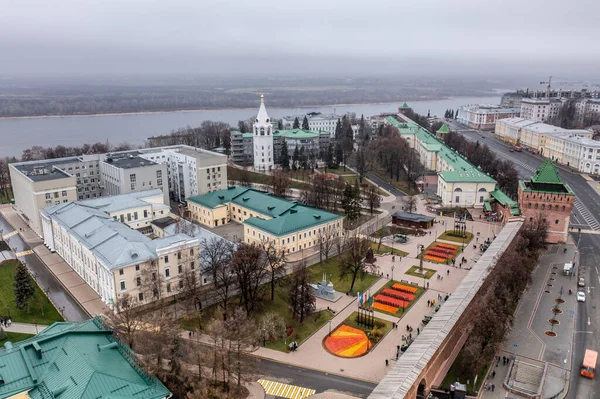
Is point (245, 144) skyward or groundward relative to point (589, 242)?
skyward

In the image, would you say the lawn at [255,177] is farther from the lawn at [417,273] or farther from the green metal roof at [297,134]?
the lawn at [417,273]

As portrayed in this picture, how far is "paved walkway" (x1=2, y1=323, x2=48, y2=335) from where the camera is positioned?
35.4 m

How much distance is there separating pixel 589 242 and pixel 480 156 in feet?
118

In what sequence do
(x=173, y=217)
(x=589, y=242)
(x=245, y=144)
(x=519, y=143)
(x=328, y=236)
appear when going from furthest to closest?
(x=519, y=143), (x=245, y=144), (x=173, y=217), (x=589, y=242), (x=328, y=236)

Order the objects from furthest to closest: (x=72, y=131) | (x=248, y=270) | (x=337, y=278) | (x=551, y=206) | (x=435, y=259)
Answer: (x=72, y=131) → (x=551, y=206) → (x=435, y=259) → (x=337, y=278) → (x=248, y=270)

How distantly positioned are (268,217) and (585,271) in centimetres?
3353

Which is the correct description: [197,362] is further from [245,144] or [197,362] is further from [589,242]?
[245,144]

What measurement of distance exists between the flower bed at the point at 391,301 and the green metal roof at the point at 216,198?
27937 millimetres

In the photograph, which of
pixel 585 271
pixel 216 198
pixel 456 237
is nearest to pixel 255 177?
pixel 216 198

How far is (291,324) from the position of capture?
36.0m

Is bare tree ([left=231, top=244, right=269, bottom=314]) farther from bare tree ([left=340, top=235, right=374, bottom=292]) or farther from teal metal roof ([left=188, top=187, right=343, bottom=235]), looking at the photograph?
teal metal roof ([left=188, top=187, right=343, bottom=235])

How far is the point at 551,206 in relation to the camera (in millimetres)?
53344

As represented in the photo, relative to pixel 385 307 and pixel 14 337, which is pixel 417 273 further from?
pixel 14 337

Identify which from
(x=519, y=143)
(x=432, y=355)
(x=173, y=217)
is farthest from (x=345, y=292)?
(x=519, y=143)
